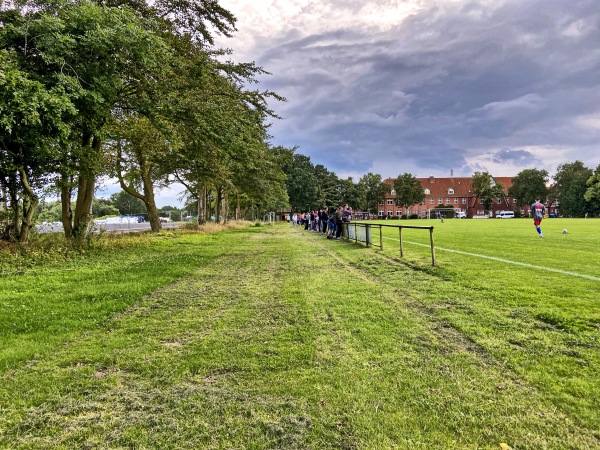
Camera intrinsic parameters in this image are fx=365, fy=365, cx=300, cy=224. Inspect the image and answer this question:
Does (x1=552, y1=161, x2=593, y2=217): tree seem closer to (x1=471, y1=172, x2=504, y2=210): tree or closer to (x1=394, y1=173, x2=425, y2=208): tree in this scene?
(x1=471, y1=172, x2=504, y2=210): tree

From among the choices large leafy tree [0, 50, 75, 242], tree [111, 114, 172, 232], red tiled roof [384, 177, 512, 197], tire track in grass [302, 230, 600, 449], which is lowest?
tire track in grass [302, 230, 600, 449]

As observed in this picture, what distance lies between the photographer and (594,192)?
247 ft

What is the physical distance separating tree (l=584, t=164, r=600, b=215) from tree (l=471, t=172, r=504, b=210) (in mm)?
19990

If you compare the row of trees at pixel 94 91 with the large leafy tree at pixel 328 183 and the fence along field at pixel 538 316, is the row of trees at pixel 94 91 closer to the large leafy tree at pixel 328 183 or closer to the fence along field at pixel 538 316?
the fence along field at pixel 538 316

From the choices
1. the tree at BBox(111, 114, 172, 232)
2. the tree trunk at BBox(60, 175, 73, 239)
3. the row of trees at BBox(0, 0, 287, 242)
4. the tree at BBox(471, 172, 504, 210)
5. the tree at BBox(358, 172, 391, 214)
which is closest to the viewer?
the row of trees at BBox(0, 0, 287, 242)

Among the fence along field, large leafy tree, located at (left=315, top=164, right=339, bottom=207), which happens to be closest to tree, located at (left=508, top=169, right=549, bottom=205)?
large leafy tree, located at (left=315, top=164, right=339, bottom=207)

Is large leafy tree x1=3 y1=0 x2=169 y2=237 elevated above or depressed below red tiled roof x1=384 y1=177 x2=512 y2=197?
below

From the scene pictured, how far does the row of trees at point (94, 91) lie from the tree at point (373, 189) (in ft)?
288

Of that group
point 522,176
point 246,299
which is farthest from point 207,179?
point 522,176

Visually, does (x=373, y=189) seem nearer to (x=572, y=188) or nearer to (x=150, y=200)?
(x=572, y=188)

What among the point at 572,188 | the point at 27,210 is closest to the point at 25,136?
the point at 27,210

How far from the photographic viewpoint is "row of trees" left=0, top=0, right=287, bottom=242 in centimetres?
911

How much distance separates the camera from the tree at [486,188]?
96500mm

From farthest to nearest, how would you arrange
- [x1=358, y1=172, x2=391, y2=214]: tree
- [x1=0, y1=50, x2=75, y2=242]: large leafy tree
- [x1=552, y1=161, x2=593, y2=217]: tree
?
[x1=358, y1=172, x2=391, y2=214]: tree
[x1=552, y1=161, x2=593, y2=217]: tree
[x1=0, y1=50, x2=75, y2=242]: large leafy tree
